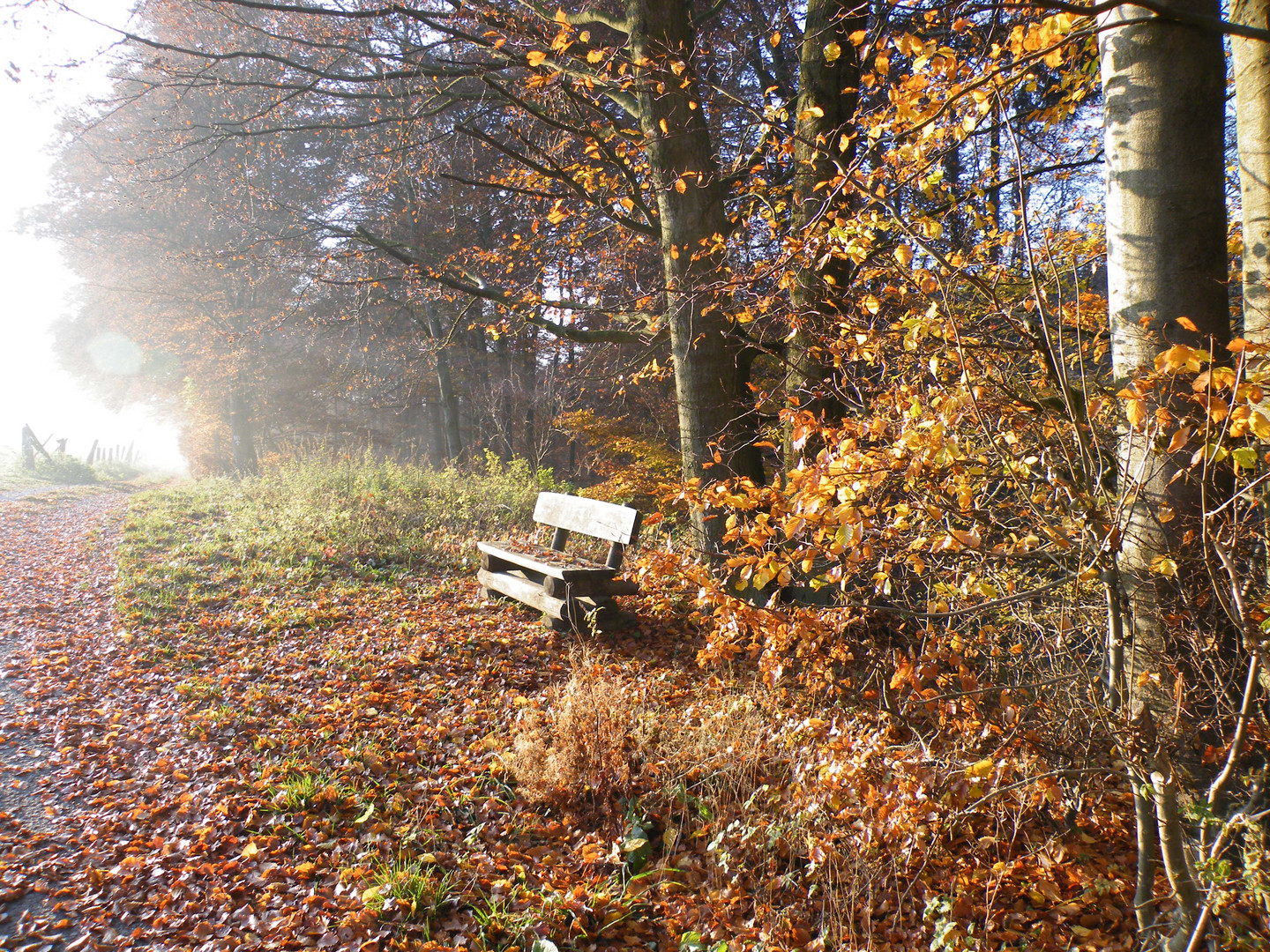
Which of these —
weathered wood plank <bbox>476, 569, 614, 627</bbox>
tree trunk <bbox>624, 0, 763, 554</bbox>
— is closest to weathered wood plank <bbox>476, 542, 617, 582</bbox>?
weathered wood plank <bbox>476, 569, 614, 627</bbox>

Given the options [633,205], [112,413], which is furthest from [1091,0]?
[112,413]

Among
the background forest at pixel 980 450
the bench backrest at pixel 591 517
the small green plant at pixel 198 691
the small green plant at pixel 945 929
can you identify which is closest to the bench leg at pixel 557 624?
the bench backrest at pixel 591 517

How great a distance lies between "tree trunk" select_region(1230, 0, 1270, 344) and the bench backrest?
3.41 m

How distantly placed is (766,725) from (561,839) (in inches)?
48.2

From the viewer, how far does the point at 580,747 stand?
3551 mm

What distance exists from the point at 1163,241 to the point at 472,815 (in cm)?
380

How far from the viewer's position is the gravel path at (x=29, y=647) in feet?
9.15

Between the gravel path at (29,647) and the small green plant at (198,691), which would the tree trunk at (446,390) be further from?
the small green plant at (198,691)

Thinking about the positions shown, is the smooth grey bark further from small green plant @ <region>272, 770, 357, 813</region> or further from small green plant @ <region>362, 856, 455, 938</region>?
small green plant @ <region>272, 770, 357, 813</region>

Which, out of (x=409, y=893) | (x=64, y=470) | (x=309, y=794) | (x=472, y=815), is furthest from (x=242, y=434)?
(x=409, y=893)

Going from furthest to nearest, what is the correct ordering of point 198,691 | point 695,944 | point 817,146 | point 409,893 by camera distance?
point 198,691, point 817,146, point 409,893, point 695,944

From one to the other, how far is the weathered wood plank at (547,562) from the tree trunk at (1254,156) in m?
3.91

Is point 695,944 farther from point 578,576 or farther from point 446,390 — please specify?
point 446,390

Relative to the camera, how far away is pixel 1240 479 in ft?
7.92
